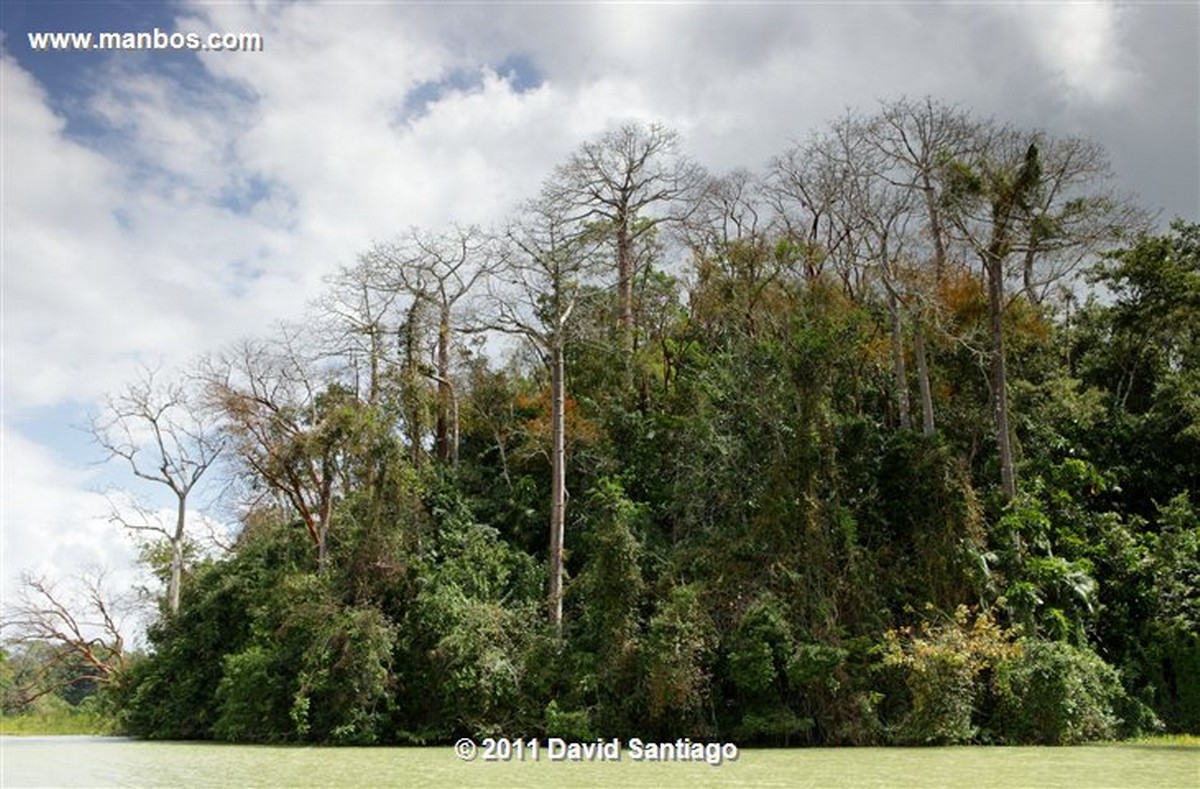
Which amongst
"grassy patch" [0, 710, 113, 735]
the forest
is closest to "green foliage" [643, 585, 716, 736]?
the forest

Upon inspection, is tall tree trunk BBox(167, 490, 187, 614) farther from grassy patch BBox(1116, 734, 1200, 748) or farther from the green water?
grassy patch BBox(1116, 734, 1200, 748)

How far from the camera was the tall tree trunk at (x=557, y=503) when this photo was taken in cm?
2023

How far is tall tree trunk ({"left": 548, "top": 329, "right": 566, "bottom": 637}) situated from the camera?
797 inches

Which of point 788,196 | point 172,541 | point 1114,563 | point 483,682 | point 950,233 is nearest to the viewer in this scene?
point 483,682

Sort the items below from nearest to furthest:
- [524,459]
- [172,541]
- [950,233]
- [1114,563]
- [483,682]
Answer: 1. [483,682]
2. [1114,563]
3. [950,233]
4. [524,459]
5. [172,541]

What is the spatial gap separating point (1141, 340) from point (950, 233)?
21.5 feet

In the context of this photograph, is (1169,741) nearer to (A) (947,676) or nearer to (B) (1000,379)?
(A) (947,676)

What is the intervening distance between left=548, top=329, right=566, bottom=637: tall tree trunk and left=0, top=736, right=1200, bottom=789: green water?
3745 millimetres

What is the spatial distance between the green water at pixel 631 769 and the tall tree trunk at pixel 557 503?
375 cm

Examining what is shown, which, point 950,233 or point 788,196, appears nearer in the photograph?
point 950,233

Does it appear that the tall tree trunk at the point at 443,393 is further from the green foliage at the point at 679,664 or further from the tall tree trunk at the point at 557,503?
the green foliage at the point at 679,664

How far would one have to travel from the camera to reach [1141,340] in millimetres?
25047

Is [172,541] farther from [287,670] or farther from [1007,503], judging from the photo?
[1007,503]

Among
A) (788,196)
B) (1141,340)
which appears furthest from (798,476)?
(1141,340)
